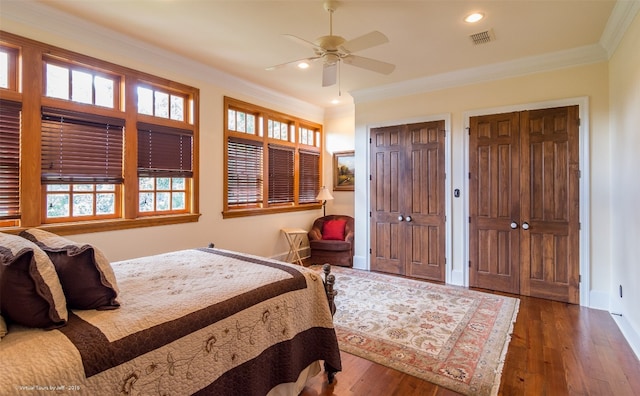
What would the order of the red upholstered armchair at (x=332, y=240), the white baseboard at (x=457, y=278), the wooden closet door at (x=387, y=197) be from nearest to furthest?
1. the white baseboard at (x=457, y=278)
2. the wooden closet door at (x=387, y=197)
3. the red upholstered armchair at (x=332, y=240)

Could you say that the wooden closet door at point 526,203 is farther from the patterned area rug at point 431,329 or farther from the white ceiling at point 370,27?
the white ceiling at point 370,27

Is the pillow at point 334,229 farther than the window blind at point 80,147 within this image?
Yes

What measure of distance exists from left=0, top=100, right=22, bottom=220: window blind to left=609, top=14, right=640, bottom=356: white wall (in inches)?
205

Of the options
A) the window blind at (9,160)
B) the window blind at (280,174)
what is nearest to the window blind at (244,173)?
the window blind at (280,174)

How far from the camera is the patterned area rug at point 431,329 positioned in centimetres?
227

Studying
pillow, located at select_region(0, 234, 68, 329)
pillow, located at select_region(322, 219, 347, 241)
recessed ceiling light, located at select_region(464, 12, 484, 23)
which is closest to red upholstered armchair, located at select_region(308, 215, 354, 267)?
pillow, located at select_region(322, 219, 347, 241)

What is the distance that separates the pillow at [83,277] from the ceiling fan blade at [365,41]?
223 centimetres

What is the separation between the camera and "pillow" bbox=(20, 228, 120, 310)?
1391 millimetres

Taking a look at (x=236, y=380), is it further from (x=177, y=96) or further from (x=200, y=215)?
(x=177, y=96)

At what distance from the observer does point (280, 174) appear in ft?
18.0

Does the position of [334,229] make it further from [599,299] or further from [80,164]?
[80,164]

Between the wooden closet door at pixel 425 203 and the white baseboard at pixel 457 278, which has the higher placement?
the wooden closet door at pixel 425 203

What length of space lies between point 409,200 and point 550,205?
5.56 feet

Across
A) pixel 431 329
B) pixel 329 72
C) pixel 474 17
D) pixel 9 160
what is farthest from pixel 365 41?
pixel 9 160
